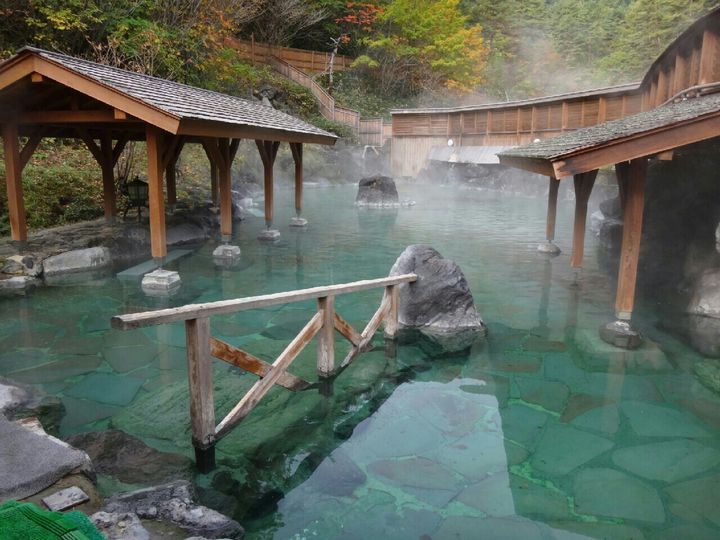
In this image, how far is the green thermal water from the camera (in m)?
4.12

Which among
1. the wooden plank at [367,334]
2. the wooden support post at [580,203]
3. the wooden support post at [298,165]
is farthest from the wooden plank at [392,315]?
the wooden support post at [298,165]

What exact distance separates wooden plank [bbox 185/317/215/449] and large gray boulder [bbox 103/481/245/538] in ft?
2.87

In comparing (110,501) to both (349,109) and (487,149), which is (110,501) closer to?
(487,149)

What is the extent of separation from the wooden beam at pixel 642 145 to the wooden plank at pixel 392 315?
2547 millimetres

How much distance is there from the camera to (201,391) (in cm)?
444

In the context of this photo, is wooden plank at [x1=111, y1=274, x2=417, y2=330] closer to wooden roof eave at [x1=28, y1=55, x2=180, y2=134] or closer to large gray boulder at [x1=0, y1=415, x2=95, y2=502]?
large gray boulder at [x1=0, y1=415, x2=95, y2=502]

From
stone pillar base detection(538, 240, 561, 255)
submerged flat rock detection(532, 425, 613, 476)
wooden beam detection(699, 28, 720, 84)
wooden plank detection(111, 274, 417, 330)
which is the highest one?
wooden beam detection(699, 28, 720, 84)

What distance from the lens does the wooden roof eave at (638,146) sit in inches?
236

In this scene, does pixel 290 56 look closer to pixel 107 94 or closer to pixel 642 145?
pixel 107 94

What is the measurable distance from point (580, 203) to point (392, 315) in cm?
444

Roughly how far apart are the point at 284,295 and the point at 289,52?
3421cm

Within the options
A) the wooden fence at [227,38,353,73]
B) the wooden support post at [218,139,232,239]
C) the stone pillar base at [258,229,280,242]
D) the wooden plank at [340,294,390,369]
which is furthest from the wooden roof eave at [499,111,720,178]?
the wooden fence at [227,38,353,73]

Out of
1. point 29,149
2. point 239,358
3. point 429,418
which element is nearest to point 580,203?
point 429,418

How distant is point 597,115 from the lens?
2255 centimetres
